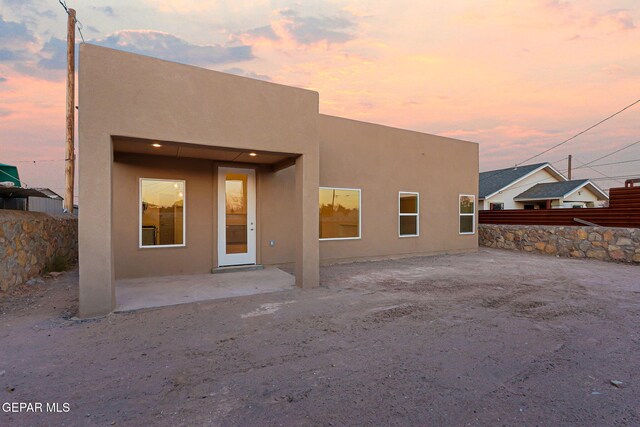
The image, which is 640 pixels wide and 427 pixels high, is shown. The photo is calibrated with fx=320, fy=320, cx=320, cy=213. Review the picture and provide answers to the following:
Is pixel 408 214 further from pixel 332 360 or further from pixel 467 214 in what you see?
pixel 332 360

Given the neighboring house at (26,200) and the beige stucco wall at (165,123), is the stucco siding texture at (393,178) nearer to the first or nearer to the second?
the beige stucco wall at (165,123)

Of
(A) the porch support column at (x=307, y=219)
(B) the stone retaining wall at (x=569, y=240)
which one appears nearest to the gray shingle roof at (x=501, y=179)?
(B) the stone retaining wall at (x=569, y=240)

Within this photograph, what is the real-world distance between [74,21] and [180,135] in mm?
9591

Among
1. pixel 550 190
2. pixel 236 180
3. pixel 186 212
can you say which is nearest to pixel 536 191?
pixel 550 190

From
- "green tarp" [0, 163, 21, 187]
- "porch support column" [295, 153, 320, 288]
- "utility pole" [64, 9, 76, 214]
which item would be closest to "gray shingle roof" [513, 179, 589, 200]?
"porch support column" [295, 153, 320, 288]

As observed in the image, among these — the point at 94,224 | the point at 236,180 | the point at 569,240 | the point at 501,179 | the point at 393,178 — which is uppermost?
the point at 501,179

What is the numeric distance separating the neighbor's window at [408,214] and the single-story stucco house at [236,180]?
0.16 feet

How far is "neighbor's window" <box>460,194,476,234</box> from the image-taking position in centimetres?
1215

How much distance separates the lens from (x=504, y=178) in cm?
2291

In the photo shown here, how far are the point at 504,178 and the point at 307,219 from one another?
2165cm

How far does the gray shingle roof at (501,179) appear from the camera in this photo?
2162 cm

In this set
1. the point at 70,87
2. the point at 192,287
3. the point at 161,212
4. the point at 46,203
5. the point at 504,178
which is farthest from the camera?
the point at 504,178

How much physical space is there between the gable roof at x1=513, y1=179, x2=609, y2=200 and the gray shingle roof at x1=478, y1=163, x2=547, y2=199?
1.28 meters

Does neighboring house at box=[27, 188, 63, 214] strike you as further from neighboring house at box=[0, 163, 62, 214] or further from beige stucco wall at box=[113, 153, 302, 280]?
beige stucco wall at box=[113, 153, 302, 280]
